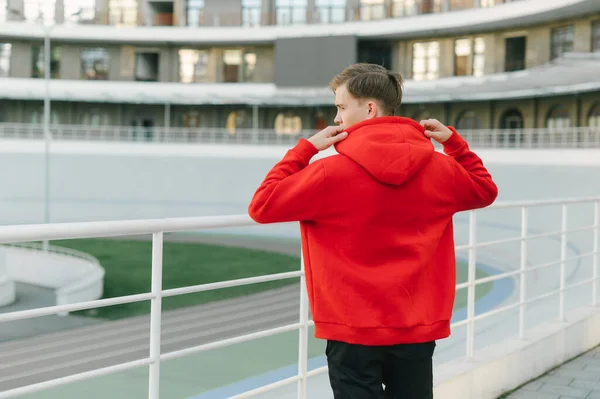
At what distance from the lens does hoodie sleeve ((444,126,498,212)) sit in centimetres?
217

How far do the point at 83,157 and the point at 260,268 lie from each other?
48.4 ft

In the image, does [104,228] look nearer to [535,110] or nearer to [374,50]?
[535,110]

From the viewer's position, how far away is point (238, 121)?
127 feet

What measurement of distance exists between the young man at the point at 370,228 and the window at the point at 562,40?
30.2 m

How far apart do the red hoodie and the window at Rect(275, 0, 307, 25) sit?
119 ft

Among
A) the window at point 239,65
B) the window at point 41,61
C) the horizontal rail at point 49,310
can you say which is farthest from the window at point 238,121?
the horizontal rail at point 49,310

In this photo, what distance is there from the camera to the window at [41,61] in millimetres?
38219

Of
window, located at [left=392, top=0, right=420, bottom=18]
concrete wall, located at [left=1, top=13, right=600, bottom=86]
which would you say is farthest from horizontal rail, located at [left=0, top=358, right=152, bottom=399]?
window, located at [left=392, top=0, right=420, bottom=18]

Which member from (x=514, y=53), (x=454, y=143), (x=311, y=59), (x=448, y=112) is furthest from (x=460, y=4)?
(x=454, y=143)

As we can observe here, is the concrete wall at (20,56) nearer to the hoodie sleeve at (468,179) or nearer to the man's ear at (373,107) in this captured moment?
the hoodie sleeve at (468,179)

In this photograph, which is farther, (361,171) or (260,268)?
(260,268)

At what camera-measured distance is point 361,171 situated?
6.38 feet

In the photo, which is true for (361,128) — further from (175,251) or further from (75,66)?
(75,66)

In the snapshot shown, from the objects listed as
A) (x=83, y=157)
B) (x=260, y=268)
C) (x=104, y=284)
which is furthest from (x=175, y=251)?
(x=83, y=157)
